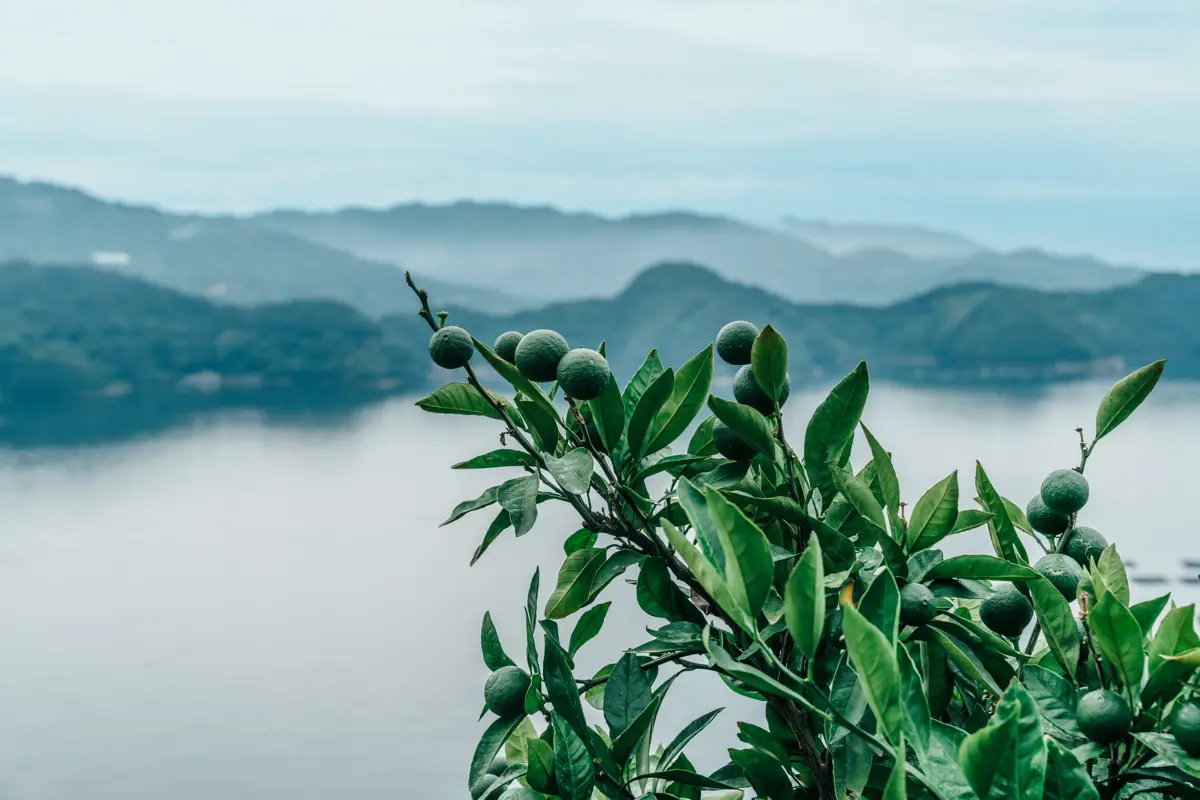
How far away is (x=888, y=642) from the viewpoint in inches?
11.1

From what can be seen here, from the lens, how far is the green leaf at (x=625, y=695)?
0.44 m

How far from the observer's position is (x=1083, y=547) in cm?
51

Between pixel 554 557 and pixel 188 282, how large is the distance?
3112cm

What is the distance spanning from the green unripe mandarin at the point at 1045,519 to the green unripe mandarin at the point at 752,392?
0.54 feet

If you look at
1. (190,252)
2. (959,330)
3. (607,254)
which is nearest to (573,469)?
(959,330)

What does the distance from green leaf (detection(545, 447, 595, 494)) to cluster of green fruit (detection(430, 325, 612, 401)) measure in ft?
0.10

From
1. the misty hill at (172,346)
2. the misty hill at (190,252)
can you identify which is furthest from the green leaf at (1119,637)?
the misty hill at (190,252)

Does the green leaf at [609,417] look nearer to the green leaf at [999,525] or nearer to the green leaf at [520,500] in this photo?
the green leaf at [520,500]

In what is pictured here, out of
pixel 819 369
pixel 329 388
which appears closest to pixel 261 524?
pixel 329 388

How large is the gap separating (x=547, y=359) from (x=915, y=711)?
0.24 meters

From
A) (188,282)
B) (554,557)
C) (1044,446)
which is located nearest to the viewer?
(554,557)

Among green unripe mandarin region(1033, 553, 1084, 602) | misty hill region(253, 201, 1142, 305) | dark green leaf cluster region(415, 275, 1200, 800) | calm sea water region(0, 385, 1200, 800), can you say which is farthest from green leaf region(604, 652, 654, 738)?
misty hill region(253, 201, 1142, 305)

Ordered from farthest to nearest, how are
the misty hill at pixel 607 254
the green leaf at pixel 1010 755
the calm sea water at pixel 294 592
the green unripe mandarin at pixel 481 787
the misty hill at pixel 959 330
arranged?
1. the misty hill at pixel 607 254
2. the misty hill at pixel 959 330
3. the calm sea water at pixel 294 592
4. the green unripe mandarin at pixel 481 787
5. the green leaf at pixel 1010 755

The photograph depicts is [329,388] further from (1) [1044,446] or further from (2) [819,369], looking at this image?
(1) [1044,446]
